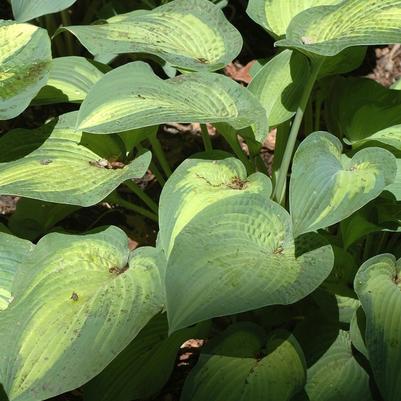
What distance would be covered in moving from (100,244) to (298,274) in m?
0.50

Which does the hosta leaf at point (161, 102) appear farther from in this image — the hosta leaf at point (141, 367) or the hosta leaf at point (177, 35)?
the hosta leaf at point (141, 367)

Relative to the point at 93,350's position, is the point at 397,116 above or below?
above

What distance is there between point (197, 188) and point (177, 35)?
54 cm

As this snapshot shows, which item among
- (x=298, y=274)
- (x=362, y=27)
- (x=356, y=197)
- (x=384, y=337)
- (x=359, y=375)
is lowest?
(x=359, y=375)

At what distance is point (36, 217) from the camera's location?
7.39 ft

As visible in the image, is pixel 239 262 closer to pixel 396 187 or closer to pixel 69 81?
pixel 396 187

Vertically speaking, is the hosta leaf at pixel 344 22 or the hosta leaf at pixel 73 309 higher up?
the hosta leaf at pixel 344 22

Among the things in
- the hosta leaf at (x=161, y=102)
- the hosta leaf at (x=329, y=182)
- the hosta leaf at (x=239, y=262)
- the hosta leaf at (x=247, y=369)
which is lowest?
the hosta leaf at (x=247, y=369)

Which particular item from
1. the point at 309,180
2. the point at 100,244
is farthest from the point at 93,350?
the point at 309,180

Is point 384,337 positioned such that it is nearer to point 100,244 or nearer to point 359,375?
point 359,375

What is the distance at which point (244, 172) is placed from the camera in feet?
6.56

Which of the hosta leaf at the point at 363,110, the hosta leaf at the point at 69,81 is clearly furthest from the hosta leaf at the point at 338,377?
the hosta leaf at the point at 69,81

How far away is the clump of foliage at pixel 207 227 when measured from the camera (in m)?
1.67

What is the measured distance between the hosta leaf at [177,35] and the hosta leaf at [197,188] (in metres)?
0.29
